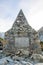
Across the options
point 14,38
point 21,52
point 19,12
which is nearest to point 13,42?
point 14,38

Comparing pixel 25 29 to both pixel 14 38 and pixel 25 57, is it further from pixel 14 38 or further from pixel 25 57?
pixel 25 57

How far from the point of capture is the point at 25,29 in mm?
11586

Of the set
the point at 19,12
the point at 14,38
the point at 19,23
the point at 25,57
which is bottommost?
the point at 25,57

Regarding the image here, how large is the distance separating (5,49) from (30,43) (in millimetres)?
2057

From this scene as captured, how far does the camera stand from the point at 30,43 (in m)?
11.5

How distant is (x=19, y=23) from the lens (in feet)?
38.3

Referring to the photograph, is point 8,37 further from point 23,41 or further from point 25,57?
point 25,57

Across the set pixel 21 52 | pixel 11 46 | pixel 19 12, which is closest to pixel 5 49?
pixel 11 46

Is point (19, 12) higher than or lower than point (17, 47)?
higher

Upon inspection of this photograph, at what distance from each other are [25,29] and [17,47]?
1.58m

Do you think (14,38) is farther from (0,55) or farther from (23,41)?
(0,55)

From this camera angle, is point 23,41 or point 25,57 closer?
point 25,57

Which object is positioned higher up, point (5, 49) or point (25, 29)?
point (25, 29)

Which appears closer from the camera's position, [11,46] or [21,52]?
[21,52]
